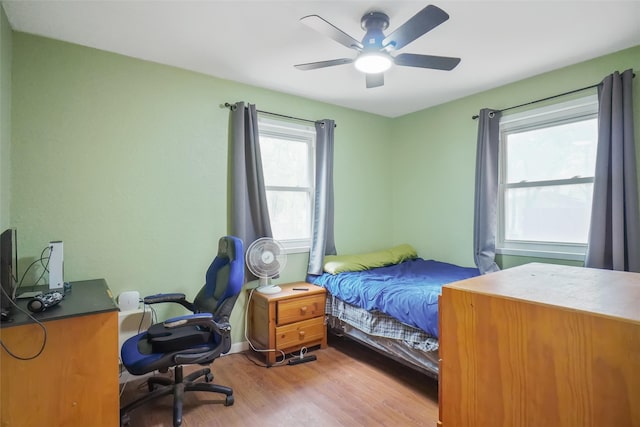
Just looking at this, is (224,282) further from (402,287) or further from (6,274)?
(402,287)

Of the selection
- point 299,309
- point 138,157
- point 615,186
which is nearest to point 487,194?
point 615,186

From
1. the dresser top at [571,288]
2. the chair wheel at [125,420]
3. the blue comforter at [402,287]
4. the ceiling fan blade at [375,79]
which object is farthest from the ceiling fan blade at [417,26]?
the chair wheel at [125,420]

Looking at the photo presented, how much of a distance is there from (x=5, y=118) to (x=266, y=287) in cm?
209

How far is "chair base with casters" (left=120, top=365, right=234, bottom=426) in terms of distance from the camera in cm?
185

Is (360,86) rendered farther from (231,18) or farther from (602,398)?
(602,398)

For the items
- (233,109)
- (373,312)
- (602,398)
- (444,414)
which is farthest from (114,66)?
(602,398)

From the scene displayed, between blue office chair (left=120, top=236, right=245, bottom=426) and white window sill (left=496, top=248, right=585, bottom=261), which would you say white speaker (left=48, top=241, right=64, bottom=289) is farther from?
white window sill (left=496, top=248, right=585, bottom=261)

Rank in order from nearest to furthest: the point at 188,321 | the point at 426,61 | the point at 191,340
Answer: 1. the point at 188,321
2. the point at 191,340
3. the point at 426,61

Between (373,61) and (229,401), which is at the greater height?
(373,61)

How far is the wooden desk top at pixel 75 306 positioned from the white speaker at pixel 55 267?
0.07 metres

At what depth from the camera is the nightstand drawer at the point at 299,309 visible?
2662mm

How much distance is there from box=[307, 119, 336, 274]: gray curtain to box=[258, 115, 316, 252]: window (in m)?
0.10

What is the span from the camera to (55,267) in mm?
1854

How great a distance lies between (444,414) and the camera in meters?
1.16
